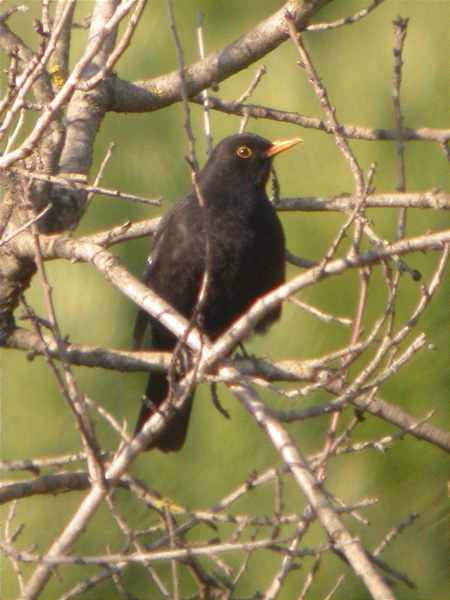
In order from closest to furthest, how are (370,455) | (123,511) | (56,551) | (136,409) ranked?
(56,551), (123,511), (370,455), (136,409)

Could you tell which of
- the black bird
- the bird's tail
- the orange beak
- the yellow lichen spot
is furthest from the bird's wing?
the yellow lichen spot

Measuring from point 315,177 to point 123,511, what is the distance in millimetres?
1998

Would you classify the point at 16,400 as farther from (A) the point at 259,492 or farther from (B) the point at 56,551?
(B) the point at 56,551

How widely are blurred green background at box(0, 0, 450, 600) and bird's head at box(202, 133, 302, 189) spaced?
0.32m

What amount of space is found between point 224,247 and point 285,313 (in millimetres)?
798

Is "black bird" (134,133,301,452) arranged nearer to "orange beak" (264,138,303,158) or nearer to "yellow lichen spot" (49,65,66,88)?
"orange beak" (264,138,303,158)

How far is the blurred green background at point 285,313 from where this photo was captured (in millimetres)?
5641

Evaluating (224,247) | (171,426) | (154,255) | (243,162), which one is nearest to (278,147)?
(243,162)

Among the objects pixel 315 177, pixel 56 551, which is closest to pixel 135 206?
pixel 315 177

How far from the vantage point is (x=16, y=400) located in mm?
6047

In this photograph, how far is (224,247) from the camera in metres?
5.37

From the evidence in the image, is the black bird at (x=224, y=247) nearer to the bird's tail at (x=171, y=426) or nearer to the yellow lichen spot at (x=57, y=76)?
the bird's tail at (x=171, y=426)

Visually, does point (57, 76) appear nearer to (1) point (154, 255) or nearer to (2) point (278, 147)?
(1) point (154, 255)

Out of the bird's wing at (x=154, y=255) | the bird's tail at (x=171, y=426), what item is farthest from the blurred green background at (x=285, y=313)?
the bird's wing at (x=154, y=255)
